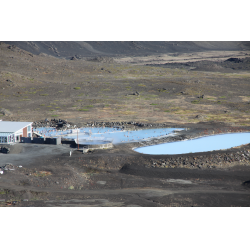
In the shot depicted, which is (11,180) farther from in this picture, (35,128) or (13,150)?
(35,128)

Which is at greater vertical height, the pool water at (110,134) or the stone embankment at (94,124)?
the stone embankment at (94,124)

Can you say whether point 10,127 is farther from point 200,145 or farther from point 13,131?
point 200,145

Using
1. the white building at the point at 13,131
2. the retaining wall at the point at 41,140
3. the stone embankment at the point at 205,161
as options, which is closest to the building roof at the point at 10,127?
the white building at the point at 13,131

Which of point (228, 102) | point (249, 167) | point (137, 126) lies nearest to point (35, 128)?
Answer: point (137, 126)

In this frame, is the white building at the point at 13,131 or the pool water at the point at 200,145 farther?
the pool water at the point at 200,145

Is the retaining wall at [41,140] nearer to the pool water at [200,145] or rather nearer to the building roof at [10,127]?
the building roof at [10,127]

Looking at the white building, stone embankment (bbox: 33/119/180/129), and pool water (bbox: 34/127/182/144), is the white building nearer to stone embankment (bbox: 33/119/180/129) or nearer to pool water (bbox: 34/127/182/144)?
pool water (bbox: 34/127/182/144)
